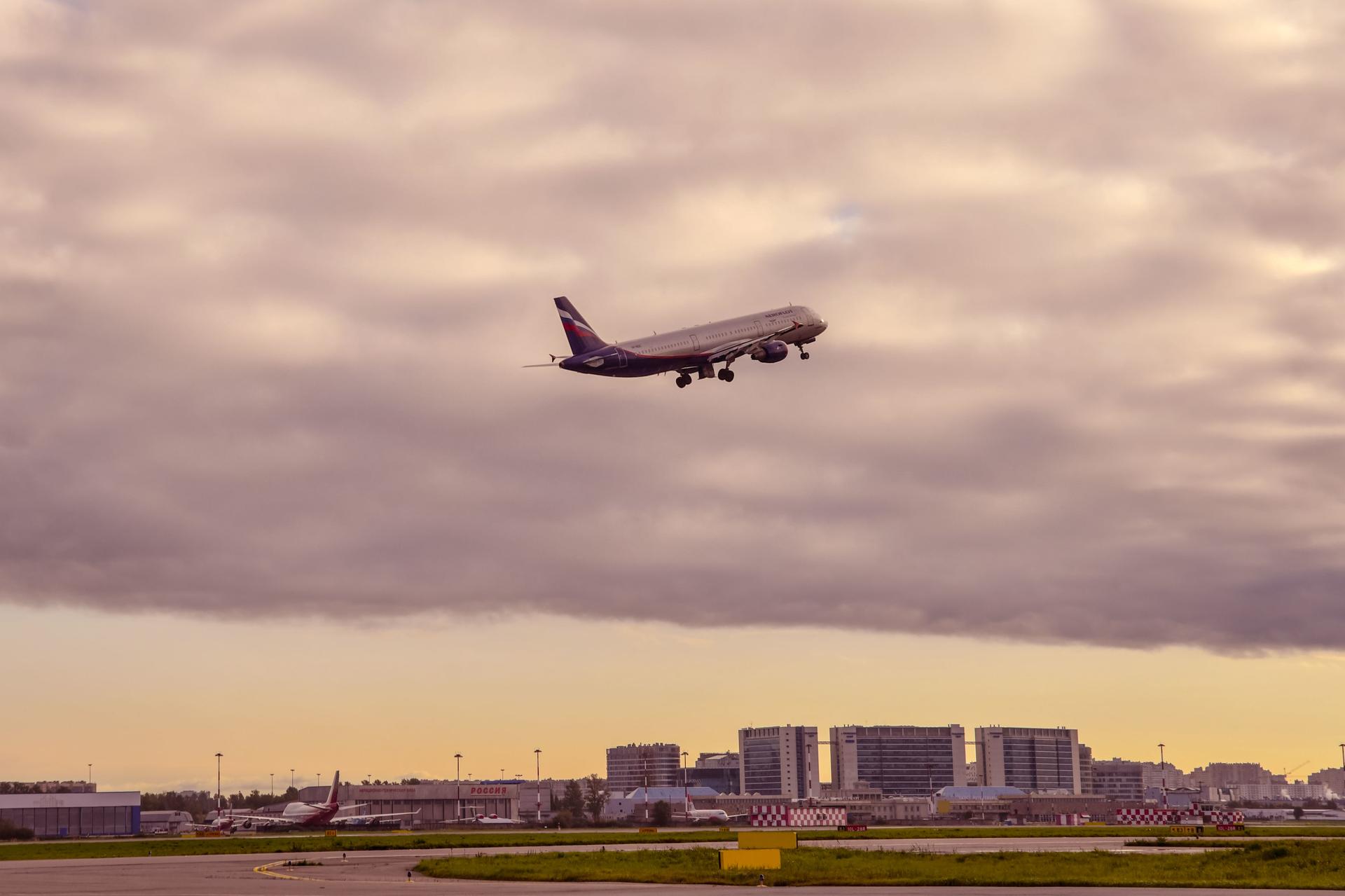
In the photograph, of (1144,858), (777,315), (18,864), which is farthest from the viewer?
(777,315)

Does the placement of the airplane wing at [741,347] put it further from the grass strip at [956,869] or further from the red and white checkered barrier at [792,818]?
the grass strip at [956,869]

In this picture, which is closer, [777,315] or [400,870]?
[400,870]

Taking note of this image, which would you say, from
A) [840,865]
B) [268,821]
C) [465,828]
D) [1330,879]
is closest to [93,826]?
[268,821]

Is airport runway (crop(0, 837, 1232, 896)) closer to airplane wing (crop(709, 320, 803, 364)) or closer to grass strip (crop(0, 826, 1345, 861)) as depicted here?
grass strip (crop(0, 826, 1345, 861))

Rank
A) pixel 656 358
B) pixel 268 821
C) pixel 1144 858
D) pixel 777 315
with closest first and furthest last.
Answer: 1. pixel 1144 858
2. pixel 656 358
3. pixel 777 315
4. pixel 268 821

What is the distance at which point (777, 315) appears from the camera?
10381 centimetres

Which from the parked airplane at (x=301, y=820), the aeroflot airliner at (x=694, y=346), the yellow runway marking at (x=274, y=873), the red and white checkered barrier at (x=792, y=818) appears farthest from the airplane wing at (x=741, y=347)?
the parked airplane at (x=301, y=820)

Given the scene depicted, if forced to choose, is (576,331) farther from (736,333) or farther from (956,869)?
(956,869)

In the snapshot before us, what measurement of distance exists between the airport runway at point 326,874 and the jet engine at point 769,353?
112 feet

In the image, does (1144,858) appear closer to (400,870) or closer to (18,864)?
(400,870)

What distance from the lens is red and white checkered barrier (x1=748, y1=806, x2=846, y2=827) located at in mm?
94887

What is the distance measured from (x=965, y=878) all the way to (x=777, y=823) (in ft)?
145

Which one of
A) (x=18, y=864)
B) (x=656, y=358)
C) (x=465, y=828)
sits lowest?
(x=465, y=828)

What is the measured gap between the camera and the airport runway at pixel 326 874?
4922 centimetres
